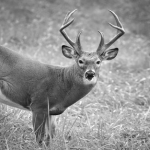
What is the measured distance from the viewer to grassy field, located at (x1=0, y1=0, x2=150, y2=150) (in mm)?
4797

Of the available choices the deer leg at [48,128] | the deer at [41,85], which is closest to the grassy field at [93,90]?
the deer leg at [48,128]

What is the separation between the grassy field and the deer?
1.01 feet

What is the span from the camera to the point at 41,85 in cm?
502

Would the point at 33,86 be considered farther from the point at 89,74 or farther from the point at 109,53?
the point at 109,53

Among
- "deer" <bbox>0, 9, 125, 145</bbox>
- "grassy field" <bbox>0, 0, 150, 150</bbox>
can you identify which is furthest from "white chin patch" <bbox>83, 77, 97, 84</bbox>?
"grassy field" <bbox>0, 0, 150, 150</bbox>

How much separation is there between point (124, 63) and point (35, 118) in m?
5.79

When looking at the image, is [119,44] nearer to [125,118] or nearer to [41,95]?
[125,118]

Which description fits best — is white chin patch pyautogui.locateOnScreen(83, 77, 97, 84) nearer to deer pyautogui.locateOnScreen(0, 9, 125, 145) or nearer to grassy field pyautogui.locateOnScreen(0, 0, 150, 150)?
deer pyautogui.locateOnScreen(0, 9, 125, 145)

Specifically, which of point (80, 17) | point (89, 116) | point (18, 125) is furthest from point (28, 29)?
point (18, 125)

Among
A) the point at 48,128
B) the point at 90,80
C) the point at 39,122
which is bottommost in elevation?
the point at 48,128

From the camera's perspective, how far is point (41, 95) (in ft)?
16.2

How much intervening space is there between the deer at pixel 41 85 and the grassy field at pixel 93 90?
0.31 metres

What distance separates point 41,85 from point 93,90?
295 cm

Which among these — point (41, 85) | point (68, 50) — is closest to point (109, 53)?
point (68, 50)
